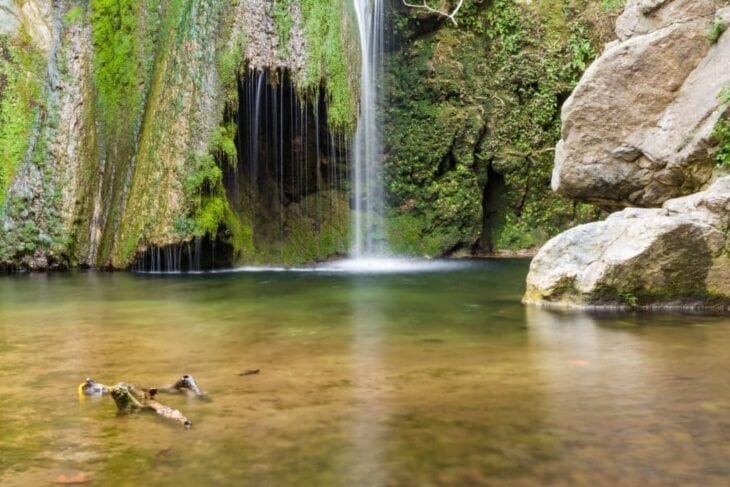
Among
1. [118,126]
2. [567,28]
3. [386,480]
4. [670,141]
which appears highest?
[567,28]

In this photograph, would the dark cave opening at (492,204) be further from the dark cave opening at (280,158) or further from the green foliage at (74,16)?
the green foliage at (74,16)

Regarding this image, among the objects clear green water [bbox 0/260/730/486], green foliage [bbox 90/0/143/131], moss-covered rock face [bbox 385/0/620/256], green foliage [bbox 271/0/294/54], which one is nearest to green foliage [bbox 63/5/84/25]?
green foliage [bbox 90/0/143/131]

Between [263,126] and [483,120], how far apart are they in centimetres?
478

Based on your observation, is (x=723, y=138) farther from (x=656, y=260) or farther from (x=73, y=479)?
(x=73, y=479)

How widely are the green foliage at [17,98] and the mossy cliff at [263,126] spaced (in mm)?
28

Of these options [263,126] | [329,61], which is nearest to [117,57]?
[263,126]

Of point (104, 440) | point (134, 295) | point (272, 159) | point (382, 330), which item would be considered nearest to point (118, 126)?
point (272, 159)

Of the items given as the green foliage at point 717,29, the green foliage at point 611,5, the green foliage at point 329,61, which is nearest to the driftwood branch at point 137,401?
the green foliage at point 717,29

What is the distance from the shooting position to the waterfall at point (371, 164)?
14.9 metres

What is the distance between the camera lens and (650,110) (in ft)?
28.9

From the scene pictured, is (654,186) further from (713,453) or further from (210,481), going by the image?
(210,481)

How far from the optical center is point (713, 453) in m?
3.07

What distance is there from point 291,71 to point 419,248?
460 cm

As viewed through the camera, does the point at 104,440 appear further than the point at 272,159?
No
